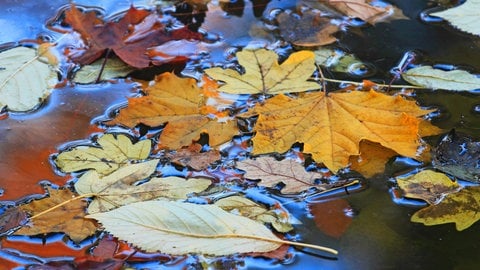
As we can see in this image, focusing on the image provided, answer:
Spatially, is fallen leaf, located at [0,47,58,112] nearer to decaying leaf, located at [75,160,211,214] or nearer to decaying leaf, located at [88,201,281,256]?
decaying leaf, located at [75,160,211,214]

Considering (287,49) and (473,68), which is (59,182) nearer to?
(287,49)

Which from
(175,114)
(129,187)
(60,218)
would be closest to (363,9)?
(175,114)

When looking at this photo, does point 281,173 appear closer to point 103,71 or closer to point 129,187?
point 129,187

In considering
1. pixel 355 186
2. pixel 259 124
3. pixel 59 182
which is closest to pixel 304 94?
pixel 259 124

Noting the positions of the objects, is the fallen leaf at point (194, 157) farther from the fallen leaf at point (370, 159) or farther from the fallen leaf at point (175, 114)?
the fallen leaf at point (370, 159)

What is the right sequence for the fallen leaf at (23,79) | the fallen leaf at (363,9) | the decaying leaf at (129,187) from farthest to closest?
1. the fallen leaf at (363,9)
2. the fallen leaf at (23,79)
3. the decaying leaf at (129,187)

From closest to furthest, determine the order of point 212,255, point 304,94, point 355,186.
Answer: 1. point 212,255
2. point 355,186
3. point 304,94

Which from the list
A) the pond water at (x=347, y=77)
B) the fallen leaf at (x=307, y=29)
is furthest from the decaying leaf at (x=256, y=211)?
the fallen leaf at (x=307, y=29)
